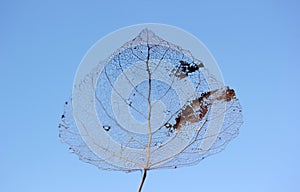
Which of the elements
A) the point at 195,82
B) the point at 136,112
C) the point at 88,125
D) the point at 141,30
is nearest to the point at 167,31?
the point at 141,30

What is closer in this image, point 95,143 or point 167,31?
point 95,143

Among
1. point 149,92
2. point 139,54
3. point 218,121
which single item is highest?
point 139,54

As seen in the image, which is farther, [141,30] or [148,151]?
[141,30]

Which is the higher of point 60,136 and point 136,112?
point 136,112

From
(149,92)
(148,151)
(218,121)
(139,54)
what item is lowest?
(148,151)

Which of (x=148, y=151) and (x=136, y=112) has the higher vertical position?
(x=136, y=112)

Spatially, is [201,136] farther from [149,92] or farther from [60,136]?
[60,136]

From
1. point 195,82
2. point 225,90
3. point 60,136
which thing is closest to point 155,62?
point 195,82

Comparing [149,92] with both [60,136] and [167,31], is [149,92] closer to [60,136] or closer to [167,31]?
[167,31]
